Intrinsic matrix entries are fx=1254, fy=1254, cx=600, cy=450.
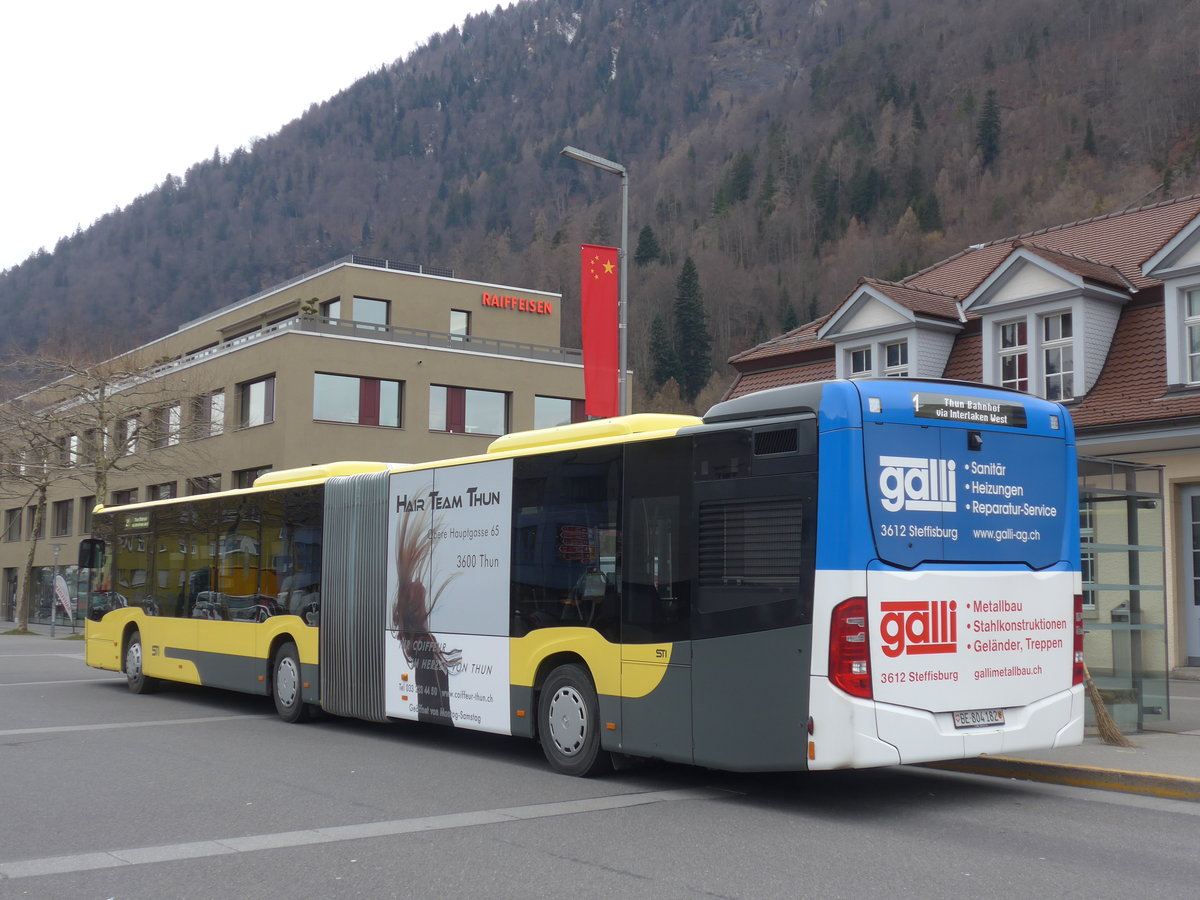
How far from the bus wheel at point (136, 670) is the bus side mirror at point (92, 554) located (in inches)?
70.0

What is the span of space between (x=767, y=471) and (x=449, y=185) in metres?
154

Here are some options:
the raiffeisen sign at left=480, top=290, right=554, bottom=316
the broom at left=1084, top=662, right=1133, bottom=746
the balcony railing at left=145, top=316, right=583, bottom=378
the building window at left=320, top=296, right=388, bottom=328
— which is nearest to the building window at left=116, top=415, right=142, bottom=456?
the balcony railing at left=145, top=316, right=583, bottom=378

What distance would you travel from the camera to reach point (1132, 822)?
27.9ft

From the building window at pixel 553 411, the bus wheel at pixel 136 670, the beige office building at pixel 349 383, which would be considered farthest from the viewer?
the building window at pixel 553 411

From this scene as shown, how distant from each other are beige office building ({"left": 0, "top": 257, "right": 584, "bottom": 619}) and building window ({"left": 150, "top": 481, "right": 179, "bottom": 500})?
0.09 meters

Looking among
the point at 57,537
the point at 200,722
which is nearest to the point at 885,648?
the point at 200,722

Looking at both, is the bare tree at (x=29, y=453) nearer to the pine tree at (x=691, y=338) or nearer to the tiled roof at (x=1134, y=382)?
the tiled roof at (x=1134, y=382)

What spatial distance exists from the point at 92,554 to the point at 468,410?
95.0 feet

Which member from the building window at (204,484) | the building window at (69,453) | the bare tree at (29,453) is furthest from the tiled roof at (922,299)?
the building window at (204,484)

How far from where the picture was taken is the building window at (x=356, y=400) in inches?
1772

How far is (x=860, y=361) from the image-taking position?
2380 cm

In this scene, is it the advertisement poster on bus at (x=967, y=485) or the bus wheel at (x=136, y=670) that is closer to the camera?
the advertisement poster on bus at (x=967, y=485)

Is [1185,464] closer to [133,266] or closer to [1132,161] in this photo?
[1132,161]

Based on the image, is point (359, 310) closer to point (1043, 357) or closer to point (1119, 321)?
point (1043, 357)
